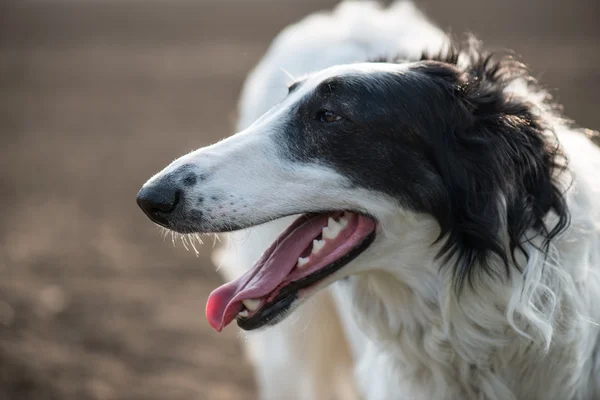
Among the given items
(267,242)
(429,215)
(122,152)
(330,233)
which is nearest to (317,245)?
(330,233)

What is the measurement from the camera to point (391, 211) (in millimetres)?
2732

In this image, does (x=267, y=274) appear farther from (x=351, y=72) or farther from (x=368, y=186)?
(x=351, y=72)

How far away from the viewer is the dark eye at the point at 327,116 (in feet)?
9.09

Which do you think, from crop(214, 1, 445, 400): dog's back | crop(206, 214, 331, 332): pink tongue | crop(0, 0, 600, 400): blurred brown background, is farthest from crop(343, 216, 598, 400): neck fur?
crop(0, 0, 600, 400): blurred brown background

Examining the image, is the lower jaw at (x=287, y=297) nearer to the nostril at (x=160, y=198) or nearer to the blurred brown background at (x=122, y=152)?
the nostril at (x=160, y=198)

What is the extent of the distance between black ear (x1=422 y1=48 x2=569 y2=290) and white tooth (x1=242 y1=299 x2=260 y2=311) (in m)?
0.72

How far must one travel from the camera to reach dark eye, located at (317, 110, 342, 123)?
2.77 m

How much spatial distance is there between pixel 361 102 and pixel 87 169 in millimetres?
7560

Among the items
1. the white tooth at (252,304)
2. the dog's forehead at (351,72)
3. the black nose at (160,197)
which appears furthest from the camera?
the dog's forehead at (351,72)

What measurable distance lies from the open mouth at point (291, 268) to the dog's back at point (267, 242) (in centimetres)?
114

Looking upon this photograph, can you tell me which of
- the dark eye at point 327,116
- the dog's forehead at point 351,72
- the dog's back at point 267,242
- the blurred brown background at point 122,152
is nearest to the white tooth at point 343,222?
the dark eye at point 327,116

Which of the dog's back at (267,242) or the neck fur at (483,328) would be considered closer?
the neck fur at (483,328)

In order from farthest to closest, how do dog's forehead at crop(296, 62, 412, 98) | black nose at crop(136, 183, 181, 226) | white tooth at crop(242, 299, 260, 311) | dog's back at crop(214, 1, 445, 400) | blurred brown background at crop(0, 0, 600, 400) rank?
blurred brown background at crop(0, 0, 600, 400)
dog's back at crop(214, 1, 445, 400)
dog's forehead at crop(296, 62, 412, 98)
white tooth at crop(242, 299, 260, 311)
black nose at crop(136, 183, 181, 226)

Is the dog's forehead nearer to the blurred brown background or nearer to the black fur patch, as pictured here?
the black fur patch
